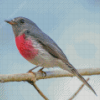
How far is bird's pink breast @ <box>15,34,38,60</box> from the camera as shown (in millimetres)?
1018

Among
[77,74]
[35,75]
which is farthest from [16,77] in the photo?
[77,74]

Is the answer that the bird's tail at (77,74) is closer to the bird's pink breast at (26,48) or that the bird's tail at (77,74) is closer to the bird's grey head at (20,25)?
the bird's pink breast at (26,48)

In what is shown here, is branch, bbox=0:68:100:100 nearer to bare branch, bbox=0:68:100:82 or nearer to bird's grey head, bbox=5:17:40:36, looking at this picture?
bare branch, bbox=0:68:100:82

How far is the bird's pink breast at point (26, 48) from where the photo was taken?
1.02 meters

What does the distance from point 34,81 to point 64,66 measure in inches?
9.8

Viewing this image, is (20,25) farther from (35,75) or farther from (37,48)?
(35,75)

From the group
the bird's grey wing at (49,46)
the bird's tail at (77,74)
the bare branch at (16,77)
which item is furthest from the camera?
the bird's grey wing at (49,46)

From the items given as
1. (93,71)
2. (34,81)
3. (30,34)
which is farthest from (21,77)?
(93,71)

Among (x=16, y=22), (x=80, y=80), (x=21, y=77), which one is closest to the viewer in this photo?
(x=21, y=77)

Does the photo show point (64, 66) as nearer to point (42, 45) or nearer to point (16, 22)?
point (42, 45)

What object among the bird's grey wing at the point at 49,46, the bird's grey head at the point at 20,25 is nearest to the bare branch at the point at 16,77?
the bird's grey wing at the point at 49,46

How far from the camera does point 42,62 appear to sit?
1.09 m

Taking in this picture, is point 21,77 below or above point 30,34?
below

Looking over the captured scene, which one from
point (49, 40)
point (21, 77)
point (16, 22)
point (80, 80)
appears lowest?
point (80, 80)
